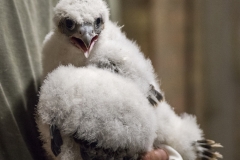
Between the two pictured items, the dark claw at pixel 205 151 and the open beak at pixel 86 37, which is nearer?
the open beak at pixel 86 37

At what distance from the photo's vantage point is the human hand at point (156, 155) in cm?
59

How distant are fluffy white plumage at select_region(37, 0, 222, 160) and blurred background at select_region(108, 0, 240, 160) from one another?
976 millimetres

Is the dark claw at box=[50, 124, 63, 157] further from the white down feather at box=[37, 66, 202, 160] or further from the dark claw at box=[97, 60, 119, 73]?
the dark claw at box=[97, 60, 119, 73]

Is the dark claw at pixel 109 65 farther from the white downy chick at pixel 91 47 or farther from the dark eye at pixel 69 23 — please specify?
the dark eye at pixel 69 23

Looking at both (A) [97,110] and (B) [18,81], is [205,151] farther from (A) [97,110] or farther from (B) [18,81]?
(B) [18,81]

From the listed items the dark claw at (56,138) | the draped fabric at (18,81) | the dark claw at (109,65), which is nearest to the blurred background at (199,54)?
the draped fabric at (18,81)

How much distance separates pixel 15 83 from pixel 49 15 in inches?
10.2

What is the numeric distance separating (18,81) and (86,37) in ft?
0.63

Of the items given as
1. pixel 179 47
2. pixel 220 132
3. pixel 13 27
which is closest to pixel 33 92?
pixel 13 27

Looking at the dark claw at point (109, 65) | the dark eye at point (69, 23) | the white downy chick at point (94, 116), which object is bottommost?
the white downy chick at point (94, 116)

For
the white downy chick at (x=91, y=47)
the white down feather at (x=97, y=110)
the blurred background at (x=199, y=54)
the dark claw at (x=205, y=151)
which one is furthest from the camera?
the blurred background at (x=199, y=54)

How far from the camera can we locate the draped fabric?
25.8 inches

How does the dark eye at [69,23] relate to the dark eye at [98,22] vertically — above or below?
below

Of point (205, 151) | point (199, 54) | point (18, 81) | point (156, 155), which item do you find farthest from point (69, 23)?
point (199, 54)
